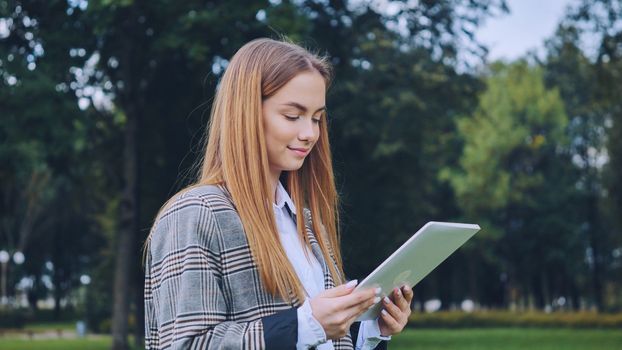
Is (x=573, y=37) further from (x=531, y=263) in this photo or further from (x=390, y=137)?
(x=531, y=263)

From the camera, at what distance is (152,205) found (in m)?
22.5

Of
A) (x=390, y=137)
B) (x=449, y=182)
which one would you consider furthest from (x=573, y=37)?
(x=449, y=182)

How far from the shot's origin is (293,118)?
243 centimetres

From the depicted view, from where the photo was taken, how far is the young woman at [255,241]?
2.16 metres

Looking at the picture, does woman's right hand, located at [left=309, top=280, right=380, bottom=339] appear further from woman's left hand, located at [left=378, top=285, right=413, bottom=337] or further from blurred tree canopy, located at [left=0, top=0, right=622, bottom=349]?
blurred tree canopy, located at [left=0, top=0, right=622, bottom=349]

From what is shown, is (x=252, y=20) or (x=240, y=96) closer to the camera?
(x=240, y=96)

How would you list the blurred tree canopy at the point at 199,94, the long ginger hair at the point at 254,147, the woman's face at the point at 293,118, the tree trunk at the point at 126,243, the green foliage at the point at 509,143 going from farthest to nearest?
the green foliage at the point at 509,143 → the tree trunk at the point at 126,243 → the blurred tree canopy at the point at 199,94 → the woman's face at the point at 293,118 → the long ginger hair at the point at 254,147

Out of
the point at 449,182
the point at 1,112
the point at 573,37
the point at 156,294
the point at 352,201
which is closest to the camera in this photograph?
the point at 156,294

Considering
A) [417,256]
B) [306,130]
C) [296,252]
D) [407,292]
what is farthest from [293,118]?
[407,292]

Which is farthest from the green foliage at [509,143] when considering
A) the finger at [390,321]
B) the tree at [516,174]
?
the finger at [390,321]

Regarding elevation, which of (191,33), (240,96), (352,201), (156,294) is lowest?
(156,294)

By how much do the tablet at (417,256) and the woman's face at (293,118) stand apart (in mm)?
376

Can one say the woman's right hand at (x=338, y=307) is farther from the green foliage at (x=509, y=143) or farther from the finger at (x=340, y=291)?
the green foliage at (x=509, y=143)

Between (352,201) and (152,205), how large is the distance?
488 cm
